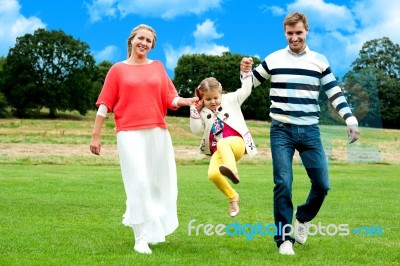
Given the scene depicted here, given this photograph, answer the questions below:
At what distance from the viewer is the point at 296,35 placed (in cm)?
761

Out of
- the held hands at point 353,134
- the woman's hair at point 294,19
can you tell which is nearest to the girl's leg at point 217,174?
the held hands at point 353,134

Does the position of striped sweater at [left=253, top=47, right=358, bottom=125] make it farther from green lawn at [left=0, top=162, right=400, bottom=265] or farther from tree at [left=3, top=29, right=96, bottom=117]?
tree at [left=3, top=29, right=96, bottom=117]

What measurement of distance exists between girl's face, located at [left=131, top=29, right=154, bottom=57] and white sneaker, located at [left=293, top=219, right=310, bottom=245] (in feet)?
9.45

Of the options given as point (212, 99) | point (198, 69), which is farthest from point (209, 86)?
point (198, 69)

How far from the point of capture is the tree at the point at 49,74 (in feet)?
276

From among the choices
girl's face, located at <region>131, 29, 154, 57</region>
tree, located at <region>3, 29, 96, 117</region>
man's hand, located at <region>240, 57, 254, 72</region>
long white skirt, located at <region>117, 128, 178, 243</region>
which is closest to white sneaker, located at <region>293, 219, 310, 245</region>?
long white skirt, located at <region>117, 128, 178, 243</region>

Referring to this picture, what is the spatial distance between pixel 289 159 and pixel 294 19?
1.60 meters

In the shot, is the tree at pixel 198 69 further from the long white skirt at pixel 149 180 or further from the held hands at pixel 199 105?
the held hands at pixel 199 105

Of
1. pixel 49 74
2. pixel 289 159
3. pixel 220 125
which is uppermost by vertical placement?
pixel 49 74

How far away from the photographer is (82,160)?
31.2m

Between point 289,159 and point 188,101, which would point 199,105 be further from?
point 289,159

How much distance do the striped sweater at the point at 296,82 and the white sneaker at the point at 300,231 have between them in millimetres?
1495

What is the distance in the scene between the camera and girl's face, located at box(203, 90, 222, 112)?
297 inches

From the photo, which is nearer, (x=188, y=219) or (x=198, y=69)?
(x=188, y=219)
